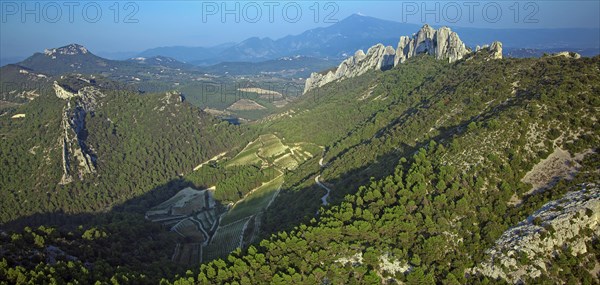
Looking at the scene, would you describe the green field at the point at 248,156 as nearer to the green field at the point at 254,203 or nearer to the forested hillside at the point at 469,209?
the green field at the point at 254,203

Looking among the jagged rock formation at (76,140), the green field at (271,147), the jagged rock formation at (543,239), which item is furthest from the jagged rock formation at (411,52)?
the jagged rock formation at (76,140)

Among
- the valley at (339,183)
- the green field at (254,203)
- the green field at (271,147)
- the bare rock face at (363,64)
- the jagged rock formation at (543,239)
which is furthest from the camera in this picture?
the bare rock face at (363,64)

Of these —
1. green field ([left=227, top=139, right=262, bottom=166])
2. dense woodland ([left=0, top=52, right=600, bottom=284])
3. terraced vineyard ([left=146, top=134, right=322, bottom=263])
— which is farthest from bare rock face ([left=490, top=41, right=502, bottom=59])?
green field ([left=227, top=139, right=262, bottom=166])

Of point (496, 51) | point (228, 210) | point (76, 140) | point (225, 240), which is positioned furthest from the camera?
point (76, 140)

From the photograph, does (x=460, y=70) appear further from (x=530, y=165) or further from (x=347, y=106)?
(x=530, y=165)

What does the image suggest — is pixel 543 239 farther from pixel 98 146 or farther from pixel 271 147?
pixel 98 146

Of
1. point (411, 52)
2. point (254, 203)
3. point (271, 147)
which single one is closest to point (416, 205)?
point (254, 203)
